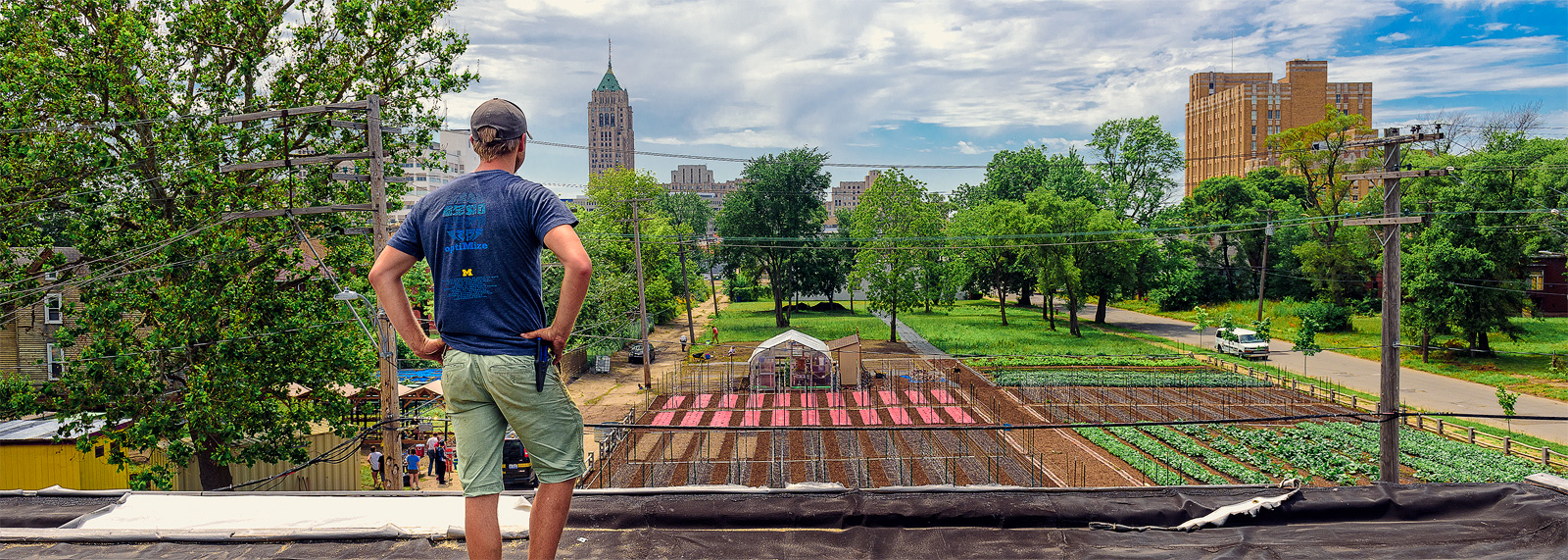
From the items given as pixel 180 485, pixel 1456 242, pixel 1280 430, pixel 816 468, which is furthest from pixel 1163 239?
pixel 180 485

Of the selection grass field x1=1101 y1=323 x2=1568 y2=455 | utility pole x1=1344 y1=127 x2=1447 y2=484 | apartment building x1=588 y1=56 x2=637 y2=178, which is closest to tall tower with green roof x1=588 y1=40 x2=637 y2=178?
apartment building x1=588 y1=56 x2=637 y2=178

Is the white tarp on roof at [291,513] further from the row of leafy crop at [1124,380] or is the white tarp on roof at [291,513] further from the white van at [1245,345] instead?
the white van at [1245,345]

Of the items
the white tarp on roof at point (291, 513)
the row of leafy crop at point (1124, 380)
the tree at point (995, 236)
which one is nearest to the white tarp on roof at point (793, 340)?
the row of leafy crop at point (1124, 380)

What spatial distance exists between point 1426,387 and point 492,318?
3442cm

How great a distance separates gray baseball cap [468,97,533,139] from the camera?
236cm

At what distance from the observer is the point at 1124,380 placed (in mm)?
30781

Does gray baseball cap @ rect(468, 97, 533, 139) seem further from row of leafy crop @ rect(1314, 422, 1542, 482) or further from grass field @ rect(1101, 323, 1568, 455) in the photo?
grass field @ rect(1101, 323, 1568, 455)

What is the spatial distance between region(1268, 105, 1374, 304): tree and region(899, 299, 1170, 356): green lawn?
12.0 meters

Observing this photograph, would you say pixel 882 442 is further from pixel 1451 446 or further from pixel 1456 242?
pixel 1456 242

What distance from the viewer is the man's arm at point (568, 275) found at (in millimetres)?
2062

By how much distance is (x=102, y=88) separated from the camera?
1336 cm

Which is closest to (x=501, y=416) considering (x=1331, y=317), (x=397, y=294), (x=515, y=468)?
(x=397, y=294)

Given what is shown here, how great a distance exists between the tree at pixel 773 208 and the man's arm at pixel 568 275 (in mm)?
47982

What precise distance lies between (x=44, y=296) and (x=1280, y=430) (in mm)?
28387
